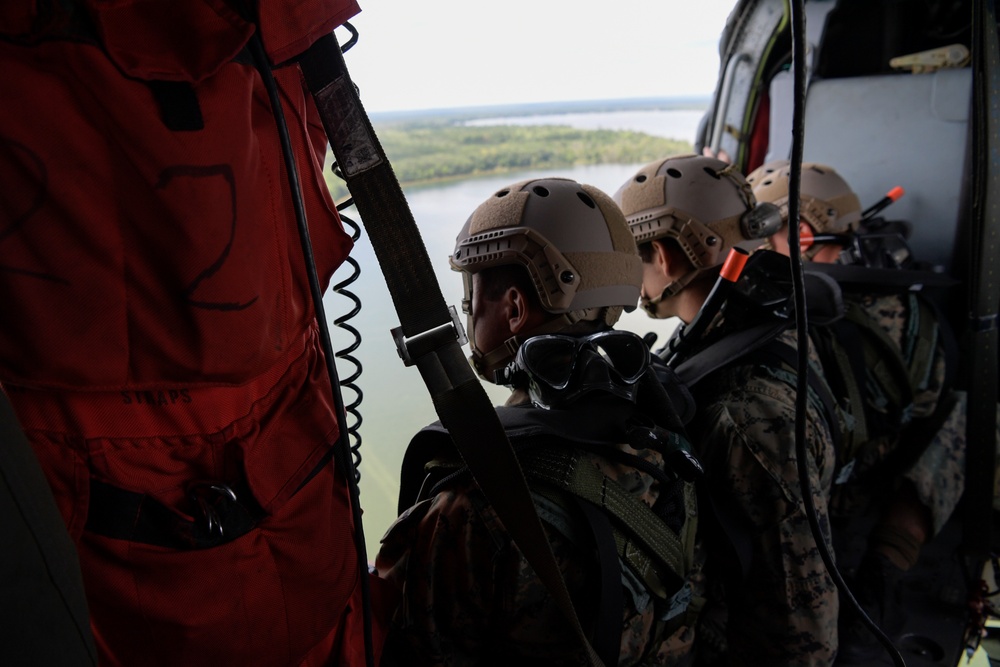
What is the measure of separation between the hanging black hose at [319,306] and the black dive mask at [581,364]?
48 centimetres

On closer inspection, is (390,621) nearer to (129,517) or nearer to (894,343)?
(129,517)

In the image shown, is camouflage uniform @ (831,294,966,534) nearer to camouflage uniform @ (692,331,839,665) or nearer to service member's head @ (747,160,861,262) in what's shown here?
service member's head @ (747,160,861,262)

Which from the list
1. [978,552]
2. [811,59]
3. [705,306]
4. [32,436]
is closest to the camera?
[32,436]

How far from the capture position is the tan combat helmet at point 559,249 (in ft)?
4.60

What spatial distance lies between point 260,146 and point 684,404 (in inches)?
41.1

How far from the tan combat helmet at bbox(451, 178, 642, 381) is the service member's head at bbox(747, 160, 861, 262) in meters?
1.44

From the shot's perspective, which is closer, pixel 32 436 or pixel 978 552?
pixel 32 436

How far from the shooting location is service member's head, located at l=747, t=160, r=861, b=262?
106 inches

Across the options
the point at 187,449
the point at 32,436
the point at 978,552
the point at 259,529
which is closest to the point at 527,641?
the point at 259,529

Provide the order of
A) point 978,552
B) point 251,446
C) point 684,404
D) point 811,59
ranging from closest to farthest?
point 251,446 < point 684,404 < point 978,552 < point 811,59

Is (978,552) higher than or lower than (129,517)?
lower

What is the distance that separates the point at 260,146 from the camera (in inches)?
28.9

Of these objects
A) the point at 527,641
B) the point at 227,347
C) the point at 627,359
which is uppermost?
the point at 227,347

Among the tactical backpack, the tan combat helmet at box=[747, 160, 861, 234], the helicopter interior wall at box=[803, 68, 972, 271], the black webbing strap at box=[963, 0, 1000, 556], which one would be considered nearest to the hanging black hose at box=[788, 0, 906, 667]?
the tactical backpack
